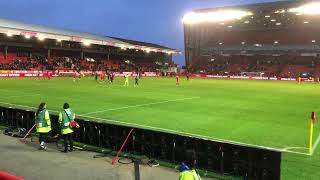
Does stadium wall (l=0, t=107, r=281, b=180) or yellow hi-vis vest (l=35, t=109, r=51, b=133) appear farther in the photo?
yellow hi-vis vest (l=35, t=109, r=51, b=133)

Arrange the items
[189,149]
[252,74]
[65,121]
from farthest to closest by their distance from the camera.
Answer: [252,74] < [65,121] < [189,149]

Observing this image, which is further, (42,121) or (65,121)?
(42,121)

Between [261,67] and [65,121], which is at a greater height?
[261,67]

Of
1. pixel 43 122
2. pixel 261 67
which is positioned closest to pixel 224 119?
pixel 43 122

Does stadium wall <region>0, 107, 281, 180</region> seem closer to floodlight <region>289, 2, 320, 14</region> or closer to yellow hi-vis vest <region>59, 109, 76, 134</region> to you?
yellow hi-vis vest <region>59, 109, 76, 134</region>

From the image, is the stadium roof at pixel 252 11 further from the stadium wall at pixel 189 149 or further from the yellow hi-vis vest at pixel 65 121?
the yellow hi-vis vest at pixel 65 121

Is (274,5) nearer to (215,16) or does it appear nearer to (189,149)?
(215,16)

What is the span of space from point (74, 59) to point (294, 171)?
252ft

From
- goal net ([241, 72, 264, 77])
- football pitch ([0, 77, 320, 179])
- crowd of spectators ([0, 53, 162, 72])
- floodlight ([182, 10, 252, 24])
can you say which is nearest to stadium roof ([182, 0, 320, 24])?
floodlight ([182, 10, 252, 24])

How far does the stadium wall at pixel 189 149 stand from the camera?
439 inches

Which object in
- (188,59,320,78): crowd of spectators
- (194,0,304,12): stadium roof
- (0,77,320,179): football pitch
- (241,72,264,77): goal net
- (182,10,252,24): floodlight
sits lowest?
(0,77,320,179): football pitch

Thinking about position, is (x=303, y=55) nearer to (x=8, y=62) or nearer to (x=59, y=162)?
(x=8, y=62)

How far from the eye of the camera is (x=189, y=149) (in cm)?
1261

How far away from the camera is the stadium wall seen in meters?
11.2
